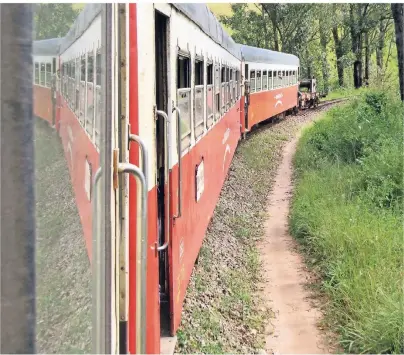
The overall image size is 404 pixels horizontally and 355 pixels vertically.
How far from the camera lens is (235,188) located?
10.1 m

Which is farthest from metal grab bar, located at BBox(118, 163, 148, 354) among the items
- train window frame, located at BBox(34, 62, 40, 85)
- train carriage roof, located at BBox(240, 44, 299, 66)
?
train carriage roof, located at BBox(240, 44, 299, 66)

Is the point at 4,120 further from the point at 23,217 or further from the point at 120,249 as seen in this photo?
the point at 120,249

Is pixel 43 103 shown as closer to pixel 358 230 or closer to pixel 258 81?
pixel 358 230

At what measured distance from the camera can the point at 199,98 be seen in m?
5.25

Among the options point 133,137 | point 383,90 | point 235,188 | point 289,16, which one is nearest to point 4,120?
point 133,137

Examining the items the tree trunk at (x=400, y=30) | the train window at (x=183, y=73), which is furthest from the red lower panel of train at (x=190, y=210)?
the tree trunk at (x=400, y=30)

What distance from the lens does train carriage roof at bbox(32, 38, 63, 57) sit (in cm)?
119

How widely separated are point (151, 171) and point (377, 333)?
2.52 metres

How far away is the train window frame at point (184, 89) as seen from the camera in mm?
3952

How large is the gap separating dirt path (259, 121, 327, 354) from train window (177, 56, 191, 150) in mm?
1881

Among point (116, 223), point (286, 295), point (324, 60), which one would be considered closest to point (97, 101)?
point (116, 223)

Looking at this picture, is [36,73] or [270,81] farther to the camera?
[270,81]

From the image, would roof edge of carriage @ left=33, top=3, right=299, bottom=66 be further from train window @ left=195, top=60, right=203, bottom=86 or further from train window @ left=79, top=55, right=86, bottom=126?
train window @ left=195, top=60, right=203, bottom=86

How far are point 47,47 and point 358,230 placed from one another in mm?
5419
